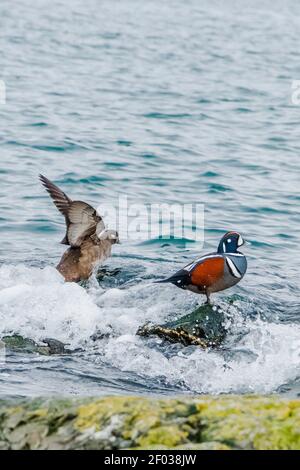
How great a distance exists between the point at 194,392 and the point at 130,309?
1834mm

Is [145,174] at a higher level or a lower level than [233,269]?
lower

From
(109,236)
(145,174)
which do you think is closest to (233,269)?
(109,236)

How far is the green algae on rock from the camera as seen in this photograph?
12.2 feet

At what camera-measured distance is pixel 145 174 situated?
45.0 feet

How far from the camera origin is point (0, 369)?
→ 20.4 ft

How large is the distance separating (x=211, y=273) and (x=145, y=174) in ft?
20.4

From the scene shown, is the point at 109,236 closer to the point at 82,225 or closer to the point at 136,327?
the point at 82,225

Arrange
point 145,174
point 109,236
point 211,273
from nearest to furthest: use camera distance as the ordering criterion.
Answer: point 211,273
point 109,236
point 145,174

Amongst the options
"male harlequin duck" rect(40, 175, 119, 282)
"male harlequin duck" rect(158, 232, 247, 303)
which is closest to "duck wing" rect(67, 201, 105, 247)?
"male harlequin duck" rect(40, 175, 119, 282)

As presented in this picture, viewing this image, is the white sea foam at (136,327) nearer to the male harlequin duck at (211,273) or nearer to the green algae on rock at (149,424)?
the male harlequin duck at (211,273)

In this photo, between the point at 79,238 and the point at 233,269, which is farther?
the point at 79,238

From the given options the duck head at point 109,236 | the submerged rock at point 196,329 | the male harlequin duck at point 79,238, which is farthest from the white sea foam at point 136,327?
the duck head at point 109,236

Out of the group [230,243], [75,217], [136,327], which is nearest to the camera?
[136,327]

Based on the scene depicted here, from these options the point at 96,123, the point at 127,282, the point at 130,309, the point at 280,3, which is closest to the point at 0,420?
the point at 130,309
